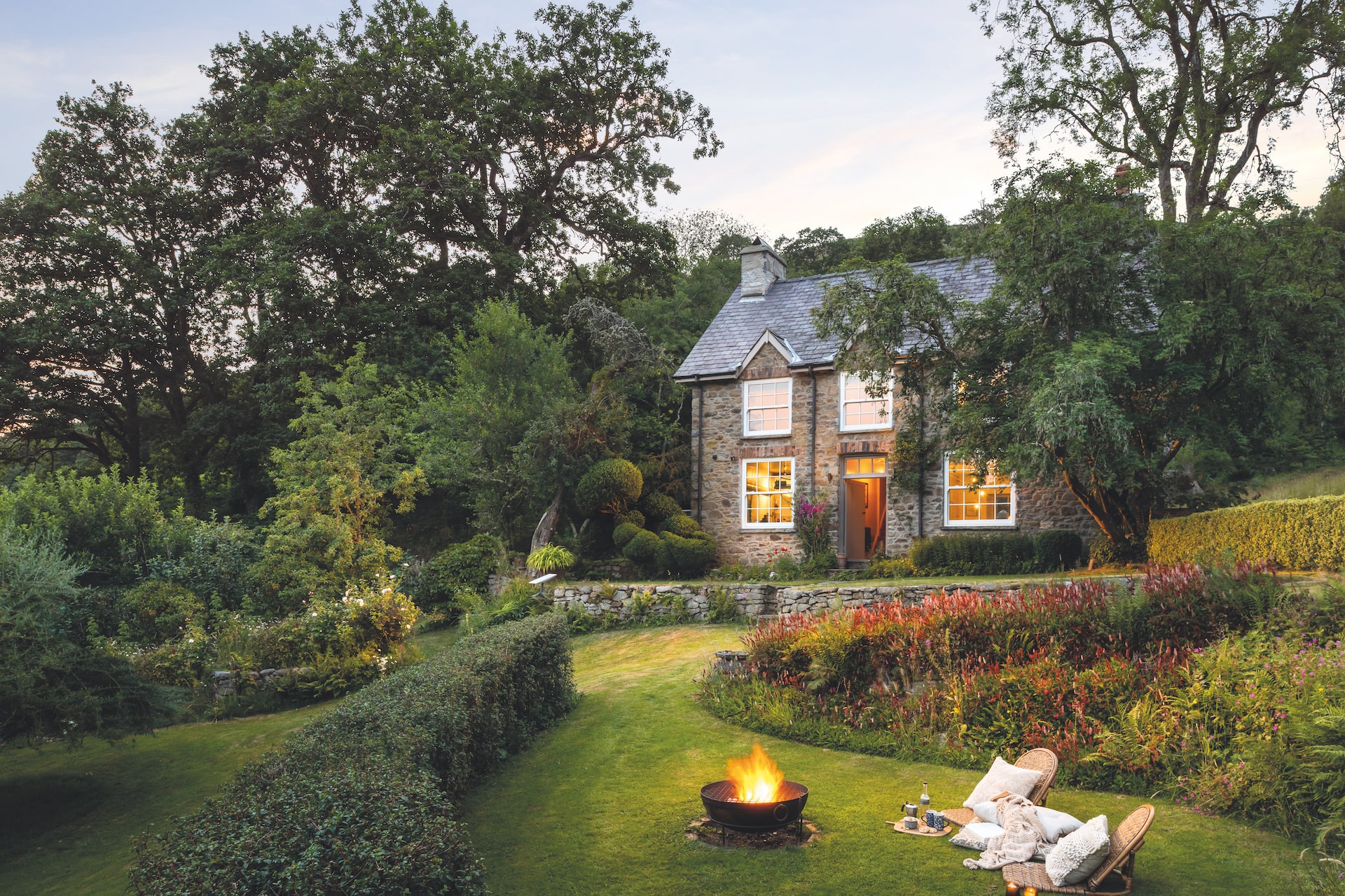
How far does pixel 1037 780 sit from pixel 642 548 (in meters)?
13.5

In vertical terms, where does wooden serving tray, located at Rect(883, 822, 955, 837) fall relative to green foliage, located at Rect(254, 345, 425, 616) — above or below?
below

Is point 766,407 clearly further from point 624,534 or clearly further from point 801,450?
point 624,534

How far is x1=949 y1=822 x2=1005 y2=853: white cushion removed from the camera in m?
6.13

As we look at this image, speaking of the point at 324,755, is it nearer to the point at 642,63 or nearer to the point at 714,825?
the point at 714,825

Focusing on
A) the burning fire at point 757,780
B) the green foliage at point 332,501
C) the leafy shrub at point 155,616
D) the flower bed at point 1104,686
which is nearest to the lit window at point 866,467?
the flower bed at point 1104,686

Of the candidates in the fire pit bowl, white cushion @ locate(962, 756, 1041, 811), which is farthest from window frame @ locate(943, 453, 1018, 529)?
the fire pit bowl

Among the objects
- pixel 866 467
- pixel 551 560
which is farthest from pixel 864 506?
pixel 551 560

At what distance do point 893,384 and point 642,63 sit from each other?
1643cm

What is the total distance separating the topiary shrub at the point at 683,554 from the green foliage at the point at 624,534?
0.69 metres

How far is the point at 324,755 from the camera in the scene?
5.41m

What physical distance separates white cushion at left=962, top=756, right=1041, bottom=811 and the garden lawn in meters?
0.47

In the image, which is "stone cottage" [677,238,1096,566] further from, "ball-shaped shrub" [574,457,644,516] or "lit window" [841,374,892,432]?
"ball-shaped shrub" [574,457,644,516]

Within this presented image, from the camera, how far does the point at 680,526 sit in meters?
20.5

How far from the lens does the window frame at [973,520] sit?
18516 mm
